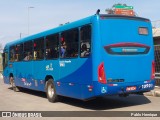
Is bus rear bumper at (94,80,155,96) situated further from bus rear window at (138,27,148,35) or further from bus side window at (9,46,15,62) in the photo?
bus side window at (9,46,15,62)

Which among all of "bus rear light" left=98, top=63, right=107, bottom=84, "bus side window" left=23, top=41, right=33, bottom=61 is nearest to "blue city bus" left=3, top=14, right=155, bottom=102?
"bus rear light" left=98, top=63, right=107, bottom=84

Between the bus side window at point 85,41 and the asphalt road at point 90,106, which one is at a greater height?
the bus side window at point 85,41

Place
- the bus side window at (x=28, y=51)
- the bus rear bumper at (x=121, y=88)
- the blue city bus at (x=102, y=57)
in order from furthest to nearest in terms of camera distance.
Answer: the bus side window at (x=28, y=51) → the blue city bus at (x=102, y=57) → the bus rear bumper at (x=121, y=88)

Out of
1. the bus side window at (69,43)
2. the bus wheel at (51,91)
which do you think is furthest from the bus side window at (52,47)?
the bus wheel at (51,91)

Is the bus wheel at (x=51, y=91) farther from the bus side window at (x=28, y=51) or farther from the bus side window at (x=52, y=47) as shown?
the bus side window at (x=28, y=51)

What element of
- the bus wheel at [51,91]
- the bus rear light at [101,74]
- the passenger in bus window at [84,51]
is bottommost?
the bus wheel at [51,91]

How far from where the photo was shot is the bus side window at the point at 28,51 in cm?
1681

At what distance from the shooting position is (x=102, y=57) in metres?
10.8

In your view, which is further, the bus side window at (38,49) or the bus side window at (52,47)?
the bus side window at (38,49)

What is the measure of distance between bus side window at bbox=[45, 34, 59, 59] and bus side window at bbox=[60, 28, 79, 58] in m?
0.50

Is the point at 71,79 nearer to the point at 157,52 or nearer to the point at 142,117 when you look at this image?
the point at 142,117

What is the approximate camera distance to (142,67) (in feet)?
38.6

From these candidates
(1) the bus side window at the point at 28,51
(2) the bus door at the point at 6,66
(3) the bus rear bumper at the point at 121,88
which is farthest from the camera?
(2) the bus door at the point at 6,66

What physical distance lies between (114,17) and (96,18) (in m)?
0.70
